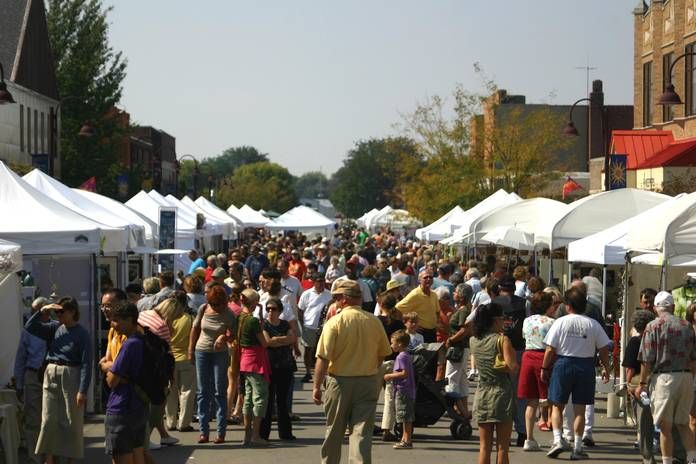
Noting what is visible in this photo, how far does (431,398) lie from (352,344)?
3.81 meters

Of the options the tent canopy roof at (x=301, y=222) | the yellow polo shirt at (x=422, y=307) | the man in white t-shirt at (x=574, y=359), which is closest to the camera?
the man in white t-shirt at (x=574, y=359)

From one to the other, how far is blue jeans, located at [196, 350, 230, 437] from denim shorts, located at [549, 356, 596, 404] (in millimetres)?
3515

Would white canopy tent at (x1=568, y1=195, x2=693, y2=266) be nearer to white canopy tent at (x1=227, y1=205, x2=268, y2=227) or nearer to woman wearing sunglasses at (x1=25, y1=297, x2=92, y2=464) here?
woman wearing sunglasses at (x1=25, y1=297, x2=92, y2=464)

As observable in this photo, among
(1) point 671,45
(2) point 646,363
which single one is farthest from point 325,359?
(1) point 671,45

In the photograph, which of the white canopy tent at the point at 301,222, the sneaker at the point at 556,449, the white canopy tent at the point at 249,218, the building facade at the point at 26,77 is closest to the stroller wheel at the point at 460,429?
the sneaker at the point at 556,449

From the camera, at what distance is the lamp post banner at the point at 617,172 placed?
35.8 metres

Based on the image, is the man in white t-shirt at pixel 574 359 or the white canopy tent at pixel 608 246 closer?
the man in white t-shirt at pixel 574 359

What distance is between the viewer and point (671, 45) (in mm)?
47406

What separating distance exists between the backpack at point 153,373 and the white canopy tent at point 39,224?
14.3 feet

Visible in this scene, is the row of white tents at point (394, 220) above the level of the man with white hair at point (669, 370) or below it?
above

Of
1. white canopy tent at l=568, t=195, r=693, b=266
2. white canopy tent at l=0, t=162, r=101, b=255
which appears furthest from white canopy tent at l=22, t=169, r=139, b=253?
white canopy tent at l=568, t=195, r=693, b=266

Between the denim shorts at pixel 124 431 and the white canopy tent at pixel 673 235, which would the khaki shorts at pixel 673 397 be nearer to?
the white canopy tent at pixel 673 235

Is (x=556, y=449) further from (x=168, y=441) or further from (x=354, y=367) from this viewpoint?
(x=168, y=441)

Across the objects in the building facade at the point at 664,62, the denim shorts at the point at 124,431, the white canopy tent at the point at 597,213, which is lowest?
the denim shorts at the point at 124,431
